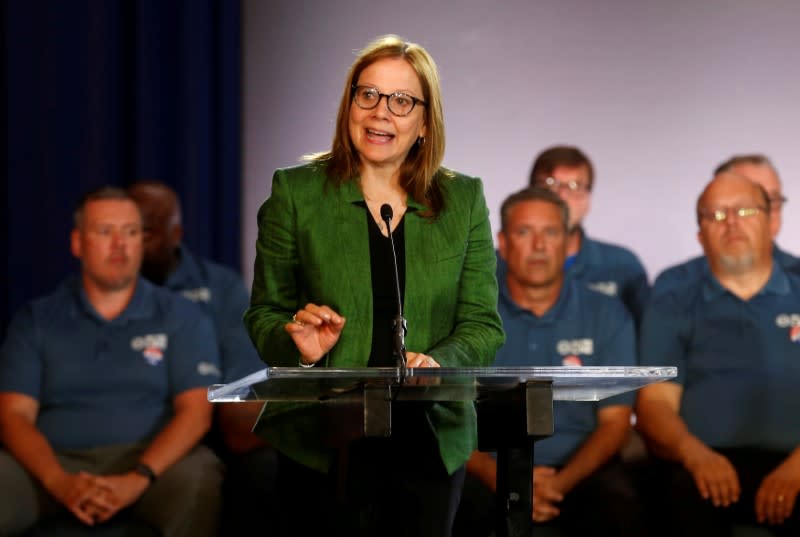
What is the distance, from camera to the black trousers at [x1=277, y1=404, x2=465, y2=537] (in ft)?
6.64

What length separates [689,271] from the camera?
4336mm

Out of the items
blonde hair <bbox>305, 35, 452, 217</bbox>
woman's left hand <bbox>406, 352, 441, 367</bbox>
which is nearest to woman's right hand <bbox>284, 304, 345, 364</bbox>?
woman's left hand <bbox>406, 352, 441, 367</bbox>

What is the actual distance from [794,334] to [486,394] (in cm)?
239

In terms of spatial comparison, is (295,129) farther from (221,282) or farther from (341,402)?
(341,402)

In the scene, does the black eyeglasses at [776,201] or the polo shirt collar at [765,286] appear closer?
the polo shirt collar at [765,286]

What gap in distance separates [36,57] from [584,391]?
3579mm

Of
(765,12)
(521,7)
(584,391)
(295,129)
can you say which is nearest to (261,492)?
(295,129)

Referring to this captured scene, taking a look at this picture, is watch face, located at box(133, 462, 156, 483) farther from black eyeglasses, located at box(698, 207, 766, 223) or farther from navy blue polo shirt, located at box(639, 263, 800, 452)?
black eyeglasses, located at box(698, 207, 766, 223)

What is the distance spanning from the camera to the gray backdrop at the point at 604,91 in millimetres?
4945

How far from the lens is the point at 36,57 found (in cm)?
485

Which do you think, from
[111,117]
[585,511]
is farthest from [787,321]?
[111,117]

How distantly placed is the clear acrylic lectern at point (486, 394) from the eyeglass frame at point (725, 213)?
2.31 metres

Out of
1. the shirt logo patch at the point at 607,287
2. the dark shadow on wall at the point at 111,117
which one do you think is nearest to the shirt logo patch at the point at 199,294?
the dark shadow on wall at the point at 111,117

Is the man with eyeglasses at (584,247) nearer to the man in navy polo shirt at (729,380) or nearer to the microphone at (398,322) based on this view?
the man in navy polo shirt at (729,380)
